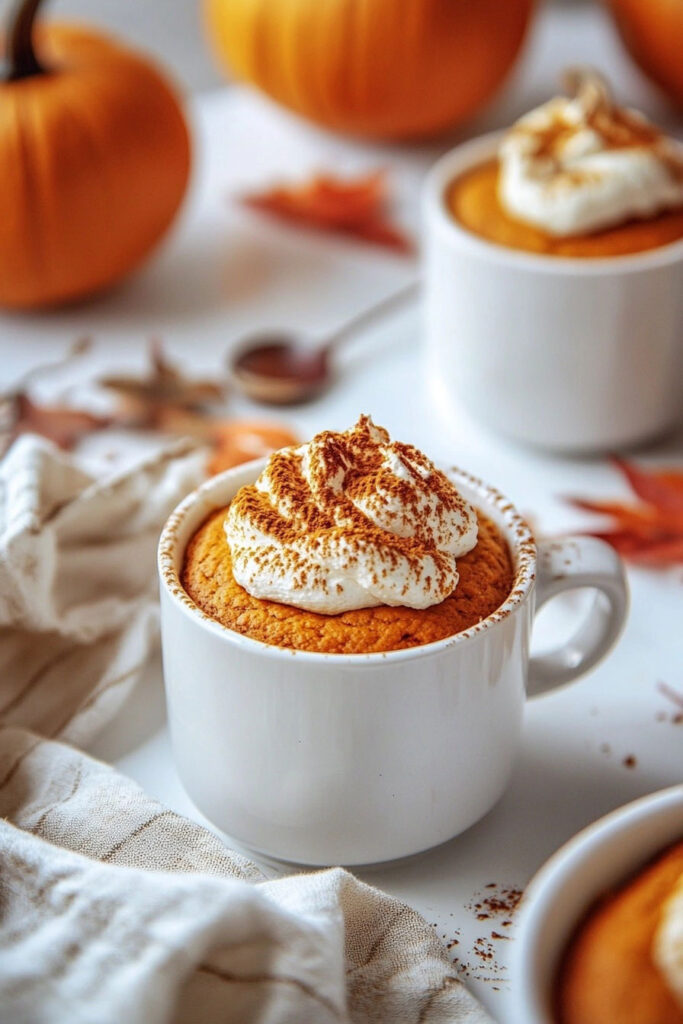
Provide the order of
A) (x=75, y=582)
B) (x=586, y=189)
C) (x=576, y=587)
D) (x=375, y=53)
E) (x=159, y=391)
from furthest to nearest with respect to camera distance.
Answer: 1. (x=375, y=53)
2. (x=159, y=391)
3. (x=586, y=189)
4. (x=75, y=582)
5. (x=576, y=587)

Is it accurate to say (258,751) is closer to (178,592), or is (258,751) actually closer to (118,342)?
(178,592)

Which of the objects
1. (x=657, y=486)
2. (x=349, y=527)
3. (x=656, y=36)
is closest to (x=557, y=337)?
(x=657, y=486)

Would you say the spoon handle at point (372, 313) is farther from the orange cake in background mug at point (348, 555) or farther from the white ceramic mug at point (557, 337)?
the orange cake in background mug at point (348, 555)

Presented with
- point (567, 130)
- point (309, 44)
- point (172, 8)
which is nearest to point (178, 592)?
point (567, 130)

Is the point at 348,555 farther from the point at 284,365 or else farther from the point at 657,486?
the point at 284,365

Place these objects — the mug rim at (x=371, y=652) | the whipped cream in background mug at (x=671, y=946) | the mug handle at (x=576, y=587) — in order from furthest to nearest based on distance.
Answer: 1. the mug handle at (x=576, y=587)
2. the mug rim at (x=371, y=652)
3. the whipped cream in background mug at (x=671, y=946)

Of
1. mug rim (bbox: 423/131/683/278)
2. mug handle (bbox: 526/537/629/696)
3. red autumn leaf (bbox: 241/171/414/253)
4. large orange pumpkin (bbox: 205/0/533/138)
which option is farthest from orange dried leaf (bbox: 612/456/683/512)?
large orange pumpkin (bbox: 205/0/533/138)

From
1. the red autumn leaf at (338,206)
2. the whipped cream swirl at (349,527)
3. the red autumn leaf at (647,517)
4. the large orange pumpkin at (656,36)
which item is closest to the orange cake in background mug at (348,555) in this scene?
the whipped cream swirl at (349,527)
